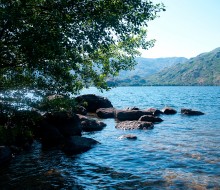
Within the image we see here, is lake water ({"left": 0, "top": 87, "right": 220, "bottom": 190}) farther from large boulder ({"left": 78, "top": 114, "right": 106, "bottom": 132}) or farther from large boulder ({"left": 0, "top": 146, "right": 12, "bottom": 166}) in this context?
large boulder ({"left": 78, "top": 114, "right": 106, "bottom": 132})

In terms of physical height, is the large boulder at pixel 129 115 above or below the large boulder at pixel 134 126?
above

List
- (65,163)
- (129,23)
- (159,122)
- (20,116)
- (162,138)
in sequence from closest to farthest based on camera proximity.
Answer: (129,23)
(20,116)
(65,163)
(162,138)
(159,122)

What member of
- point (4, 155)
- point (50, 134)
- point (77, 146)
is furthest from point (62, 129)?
point (4, 155)

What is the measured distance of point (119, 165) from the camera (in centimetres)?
1856

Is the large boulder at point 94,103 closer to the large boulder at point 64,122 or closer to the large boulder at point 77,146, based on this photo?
the large boulder at point 64,122

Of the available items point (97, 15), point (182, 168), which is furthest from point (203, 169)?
point (97, 15)

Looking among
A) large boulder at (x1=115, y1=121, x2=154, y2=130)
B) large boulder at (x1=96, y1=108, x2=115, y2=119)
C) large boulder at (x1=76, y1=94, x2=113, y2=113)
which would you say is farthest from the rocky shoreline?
large boulder at (x1=76, y1=94, x2=113, y2=113)

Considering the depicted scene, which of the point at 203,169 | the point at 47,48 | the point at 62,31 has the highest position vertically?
the point at 62,31

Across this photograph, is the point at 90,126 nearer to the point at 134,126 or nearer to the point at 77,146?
the point at 134,126

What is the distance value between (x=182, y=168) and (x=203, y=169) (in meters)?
1.32

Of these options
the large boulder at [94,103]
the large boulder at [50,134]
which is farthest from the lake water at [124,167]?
the large boulder at [94,103]

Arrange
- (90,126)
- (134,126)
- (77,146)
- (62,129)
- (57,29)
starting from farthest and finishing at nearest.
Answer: (90,126), (134,126), (62,129), (77,146), (57,29)

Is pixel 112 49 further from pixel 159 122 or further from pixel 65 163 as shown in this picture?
pixel 159 122

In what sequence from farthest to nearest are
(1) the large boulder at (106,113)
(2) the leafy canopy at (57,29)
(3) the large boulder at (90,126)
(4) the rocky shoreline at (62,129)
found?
(1) the large boulder at (106,113) → (3) the large boulder at (90,126) → (4) the rocky shoreline at (62,129) → (2) the leafy canopy at (57,29)
